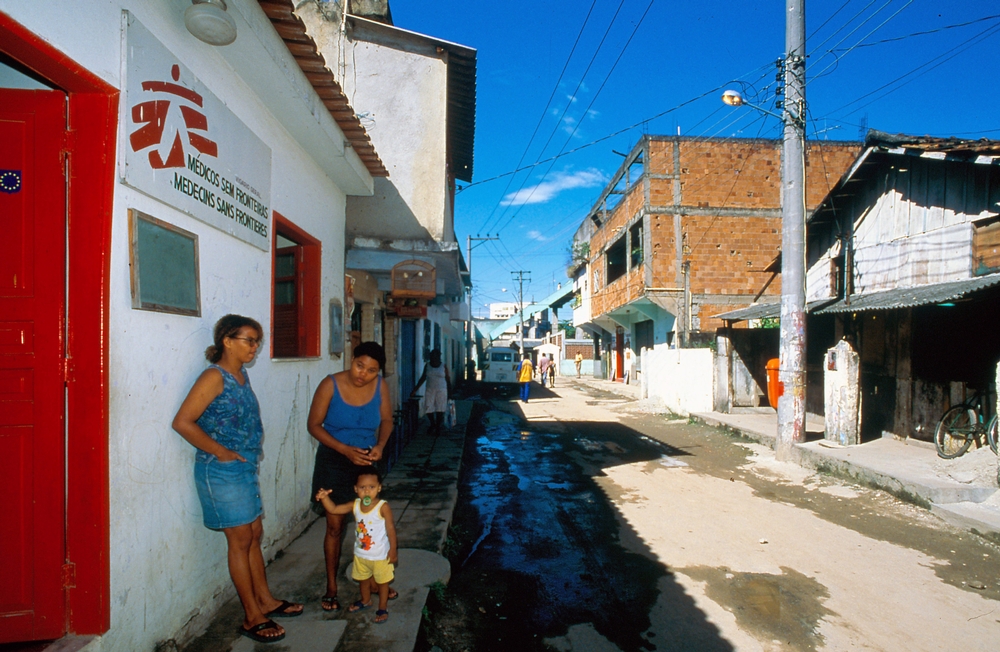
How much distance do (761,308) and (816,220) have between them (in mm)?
2169

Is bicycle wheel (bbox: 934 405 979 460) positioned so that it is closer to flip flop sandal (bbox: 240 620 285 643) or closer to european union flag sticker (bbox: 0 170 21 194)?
flip flop sandal (bbox: 240 620 285 643)

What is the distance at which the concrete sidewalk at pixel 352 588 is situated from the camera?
3242 millimetres

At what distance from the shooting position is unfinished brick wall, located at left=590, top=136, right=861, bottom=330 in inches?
778

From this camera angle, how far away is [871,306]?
870cm

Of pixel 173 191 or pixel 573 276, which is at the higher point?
pixel 573 276

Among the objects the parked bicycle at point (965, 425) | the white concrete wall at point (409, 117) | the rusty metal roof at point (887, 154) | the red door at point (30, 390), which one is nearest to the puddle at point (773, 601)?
the red door at point (30, 390)

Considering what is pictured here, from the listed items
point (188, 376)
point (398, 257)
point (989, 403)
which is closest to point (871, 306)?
point (989, 403)

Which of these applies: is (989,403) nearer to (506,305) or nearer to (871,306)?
(871,306)

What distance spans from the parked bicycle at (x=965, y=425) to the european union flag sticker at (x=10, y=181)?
10175 mm

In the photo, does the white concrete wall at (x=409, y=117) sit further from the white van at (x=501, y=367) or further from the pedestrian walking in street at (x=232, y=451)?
the white van at (x=501, y=367)

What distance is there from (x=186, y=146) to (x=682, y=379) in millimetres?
14155

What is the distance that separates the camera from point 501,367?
1065 inches

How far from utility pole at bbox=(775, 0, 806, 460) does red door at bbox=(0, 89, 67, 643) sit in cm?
945

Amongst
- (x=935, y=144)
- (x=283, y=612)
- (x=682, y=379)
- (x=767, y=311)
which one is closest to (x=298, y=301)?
(x=283, y=612)
